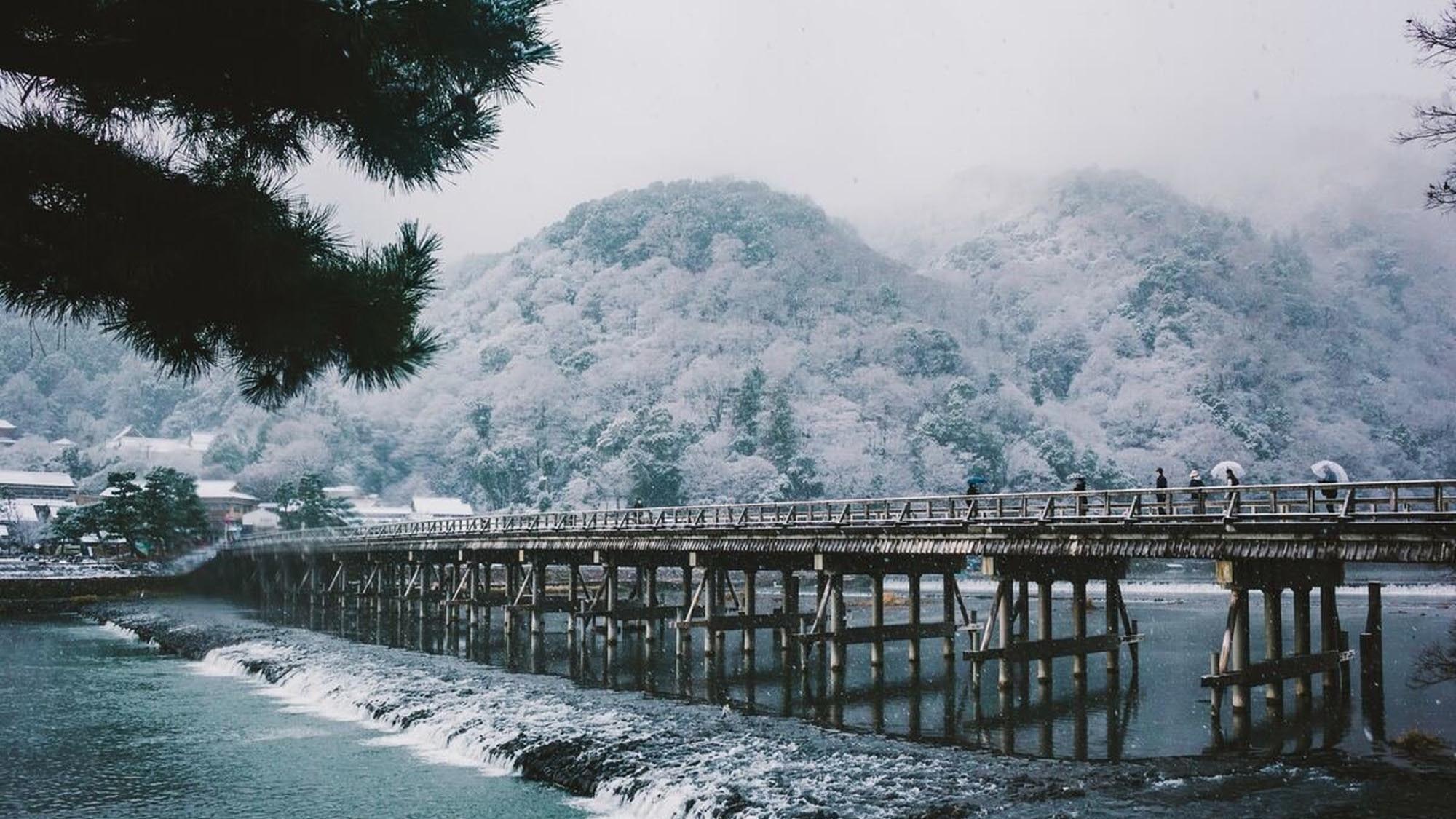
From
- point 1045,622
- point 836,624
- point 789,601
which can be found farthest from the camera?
point 789,601

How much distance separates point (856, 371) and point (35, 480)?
284ft

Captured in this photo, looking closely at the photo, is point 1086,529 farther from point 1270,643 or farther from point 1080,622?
point 1080,622

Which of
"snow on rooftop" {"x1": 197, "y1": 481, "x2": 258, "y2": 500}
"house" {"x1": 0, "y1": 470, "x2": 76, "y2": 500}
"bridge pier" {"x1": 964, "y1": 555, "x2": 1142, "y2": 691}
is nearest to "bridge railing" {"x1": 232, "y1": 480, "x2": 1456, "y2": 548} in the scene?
"bridge pier" {"x1": 964, "y1": 555, "x2": 1142, "y2": 691}

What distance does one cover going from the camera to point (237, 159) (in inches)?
262

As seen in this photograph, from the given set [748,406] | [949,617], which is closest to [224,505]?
[748,406]

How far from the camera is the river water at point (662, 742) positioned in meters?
15.0

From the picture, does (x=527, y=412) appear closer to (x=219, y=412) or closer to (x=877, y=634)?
(x=219, y=412)

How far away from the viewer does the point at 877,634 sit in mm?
27391

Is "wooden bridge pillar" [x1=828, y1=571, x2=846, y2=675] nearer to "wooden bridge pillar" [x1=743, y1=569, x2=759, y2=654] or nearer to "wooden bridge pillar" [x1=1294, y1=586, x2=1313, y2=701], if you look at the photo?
"wooden bridge pillar" [x1=743, y1=569, x2=759, y2=654]

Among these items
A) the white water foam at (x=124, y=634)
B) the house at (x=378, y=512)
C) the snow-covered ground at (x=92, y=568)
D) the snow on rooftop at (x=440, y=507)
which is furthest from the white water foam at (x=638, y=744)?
the house at (x=378, y=512)

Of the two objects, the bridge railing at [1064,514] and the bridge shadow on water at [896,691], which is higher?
the bridge railing at [1064,514]

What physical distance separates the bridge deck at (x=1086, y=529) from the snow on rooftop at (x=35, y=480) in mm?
85070

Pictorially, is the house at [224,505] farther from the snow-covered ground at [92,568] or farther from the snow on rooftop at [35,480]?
the snow-covered ground at [92,568]

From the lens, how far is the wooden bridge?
18.0m
